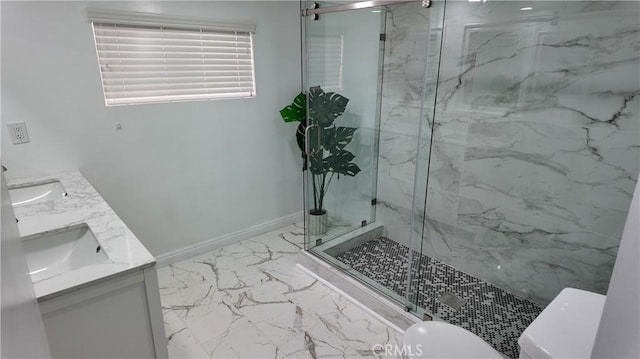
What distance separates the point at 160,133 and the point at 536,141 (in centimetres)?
259

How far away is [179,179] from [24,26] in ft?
4.25

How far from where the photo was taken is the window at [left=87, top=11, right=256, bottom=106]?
2281 millimetres

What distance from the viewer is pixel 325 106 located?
2908mm

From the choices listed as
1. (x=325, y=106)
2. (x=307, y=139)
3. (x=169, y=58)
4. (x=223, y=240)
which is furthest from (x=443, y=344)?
(x=169, y=58)

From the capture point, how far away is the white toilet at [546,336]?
1.18 metres

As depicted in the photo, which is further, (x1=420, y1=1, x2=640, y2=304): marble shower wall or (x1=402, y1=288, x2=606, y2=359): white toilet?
(x1=420, y1=1, x2=640, y2=304): marble shower wall

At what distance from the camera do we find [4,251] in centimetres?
43

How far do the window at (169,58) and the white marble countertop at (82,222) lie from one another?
2.43 ft

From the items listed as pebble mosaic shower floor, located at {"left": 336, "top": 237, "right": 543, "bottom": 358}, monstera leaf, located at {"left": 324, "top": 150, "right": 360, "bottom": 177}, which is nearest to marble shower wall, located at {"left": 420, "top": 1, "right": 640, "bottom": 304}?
pebble mosaic shower floor, located at {"left": 336, "top": 237, "right": 543, "bottom": 358}

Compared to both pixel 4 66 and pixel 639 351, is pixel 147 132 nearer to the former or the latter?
pixel 4 66

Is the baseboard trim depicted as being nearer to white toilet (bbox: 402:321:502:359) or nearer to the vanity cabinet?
the vanity cabinet

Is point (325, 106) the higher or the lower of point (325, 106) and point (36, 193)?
the higher

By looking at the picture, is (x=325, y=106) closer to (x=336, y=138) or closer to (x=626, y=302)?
(x=336, y=138)

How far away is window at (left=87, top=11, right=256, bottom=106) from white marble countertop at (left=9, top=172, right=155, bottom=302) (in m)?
0.74
